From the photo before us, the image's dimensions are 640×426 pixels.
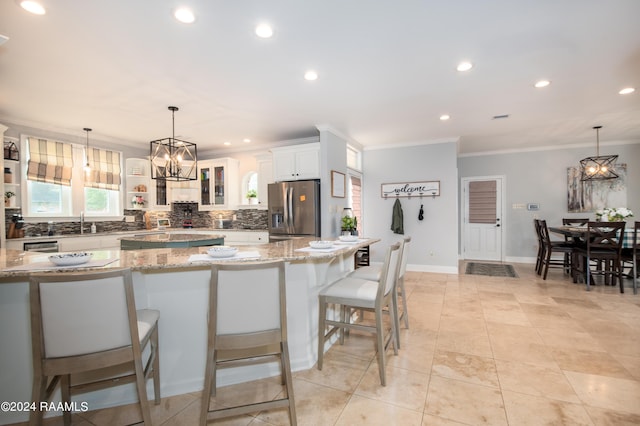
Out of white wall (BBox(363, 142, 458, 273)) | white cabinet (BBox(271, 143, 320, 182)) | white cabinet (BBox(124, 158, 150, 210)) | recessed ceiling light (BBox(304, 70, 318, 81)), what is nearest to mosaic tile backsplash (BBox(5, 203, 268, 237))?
white cabinet (BBox(124, 158, 150, 210))

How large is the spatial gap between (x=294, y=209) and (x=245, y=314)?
3234 millimetres

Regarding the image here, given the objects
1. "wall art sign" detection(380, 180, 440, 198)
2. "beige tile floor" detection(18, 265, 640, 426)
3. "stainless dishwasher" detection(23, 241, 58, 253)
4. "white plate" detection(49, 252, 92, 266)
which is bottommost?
"beige tile floor" detection(18, 265, 640, 426)

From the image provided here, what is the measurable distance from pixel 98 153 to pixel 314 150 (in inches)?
149

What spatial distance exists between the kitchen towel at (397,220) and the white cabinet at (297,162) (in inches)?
81.0

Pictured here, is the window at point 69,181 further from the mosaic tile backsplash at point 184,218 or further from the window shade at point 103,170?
the mosaic tile backsplash at point 184,218

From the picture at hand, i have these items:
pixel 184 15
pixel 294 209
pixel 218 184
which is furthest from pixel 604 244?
pixel 218 184

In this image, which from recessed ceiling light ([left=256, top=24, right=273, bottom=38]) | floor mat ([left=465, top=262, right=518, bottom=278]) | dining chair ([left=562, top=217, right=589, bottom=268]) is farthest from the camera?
floor mat ([left=465, top=262, right=518, bottom=278])

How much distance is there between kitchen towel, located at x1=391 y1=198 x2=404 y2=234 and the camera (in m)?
5.86

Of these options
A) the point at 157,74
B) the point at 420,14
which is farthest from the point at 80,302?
the point at 420,14

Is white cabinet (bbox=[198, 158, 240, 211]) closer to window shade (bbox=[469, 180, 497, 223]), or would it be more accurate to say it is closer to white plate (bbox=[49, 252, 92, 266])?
white plate (bbox=[49, 252, 92, 266])

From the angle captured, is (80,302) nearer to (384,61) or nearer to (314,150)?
(384,61)

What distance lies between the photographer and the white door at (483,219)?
6738mm

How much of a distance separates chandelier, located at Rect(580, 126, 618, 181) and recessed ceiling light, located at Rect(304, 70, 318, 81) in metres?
5.11

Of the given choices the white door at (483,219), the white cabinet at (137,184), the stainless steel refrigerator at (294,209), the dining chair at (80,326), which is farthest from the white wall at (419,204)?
the dining chair at (80,326)
